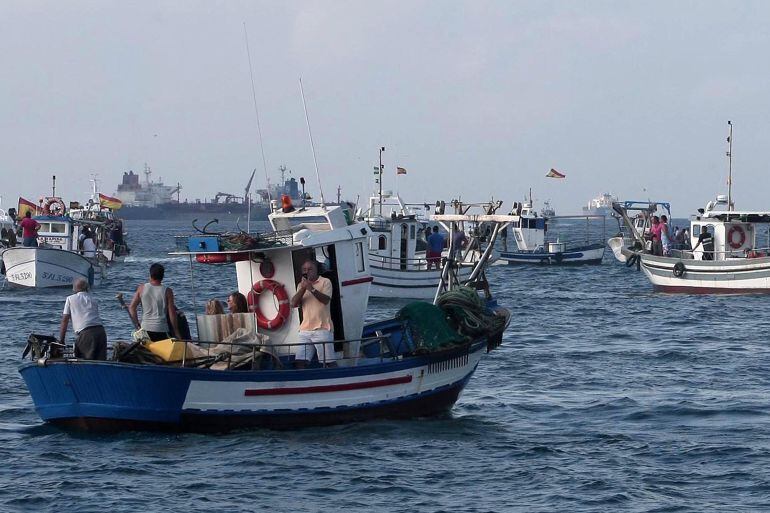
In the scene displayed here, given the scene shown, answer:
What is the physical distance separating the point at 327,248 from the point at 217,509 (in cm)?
571

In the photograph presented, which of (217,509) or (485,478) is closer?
(217,509)

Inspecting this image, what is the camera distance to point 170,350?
55.8ft

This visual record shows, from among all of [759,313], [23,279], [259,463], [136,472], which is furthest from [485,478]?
[23,279]

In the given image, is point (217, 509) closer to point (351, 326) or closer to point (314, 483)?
point (314, 483)

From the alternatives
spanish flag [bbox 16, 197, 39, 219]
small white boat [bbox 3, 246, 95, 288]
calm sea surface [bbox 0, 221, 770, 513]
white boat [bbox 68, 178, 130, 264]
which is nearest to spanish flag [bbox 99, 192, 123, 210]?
white boat [bbox 68, 178, 130, 264]

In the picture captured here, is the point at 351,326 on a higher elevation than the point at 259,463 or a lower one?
higher

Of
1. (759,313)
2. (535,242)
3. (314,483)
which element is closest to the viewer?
(314,483)

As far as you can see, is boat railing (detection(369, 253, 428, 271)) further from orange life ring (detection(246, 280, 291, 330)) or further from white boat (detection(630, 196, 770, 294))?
orange life ring (detection(246, 280, 291, 330))

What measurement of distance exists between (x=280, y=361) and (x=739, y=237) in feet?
97.9

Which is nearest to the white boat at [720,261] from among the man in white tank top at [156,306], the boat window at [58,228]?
the boat window at [58,228]

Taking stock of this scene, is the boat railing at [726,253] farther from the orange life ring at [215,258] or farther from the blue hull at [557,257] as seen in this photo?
the orange life ring at [215,258]

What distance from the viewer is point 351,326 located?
19.4 metres

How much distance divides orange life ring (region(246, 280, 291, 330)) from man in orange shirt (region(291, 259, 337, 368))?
49 centimetres

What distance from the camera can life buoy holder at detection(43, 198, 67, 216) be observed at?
54.5m
